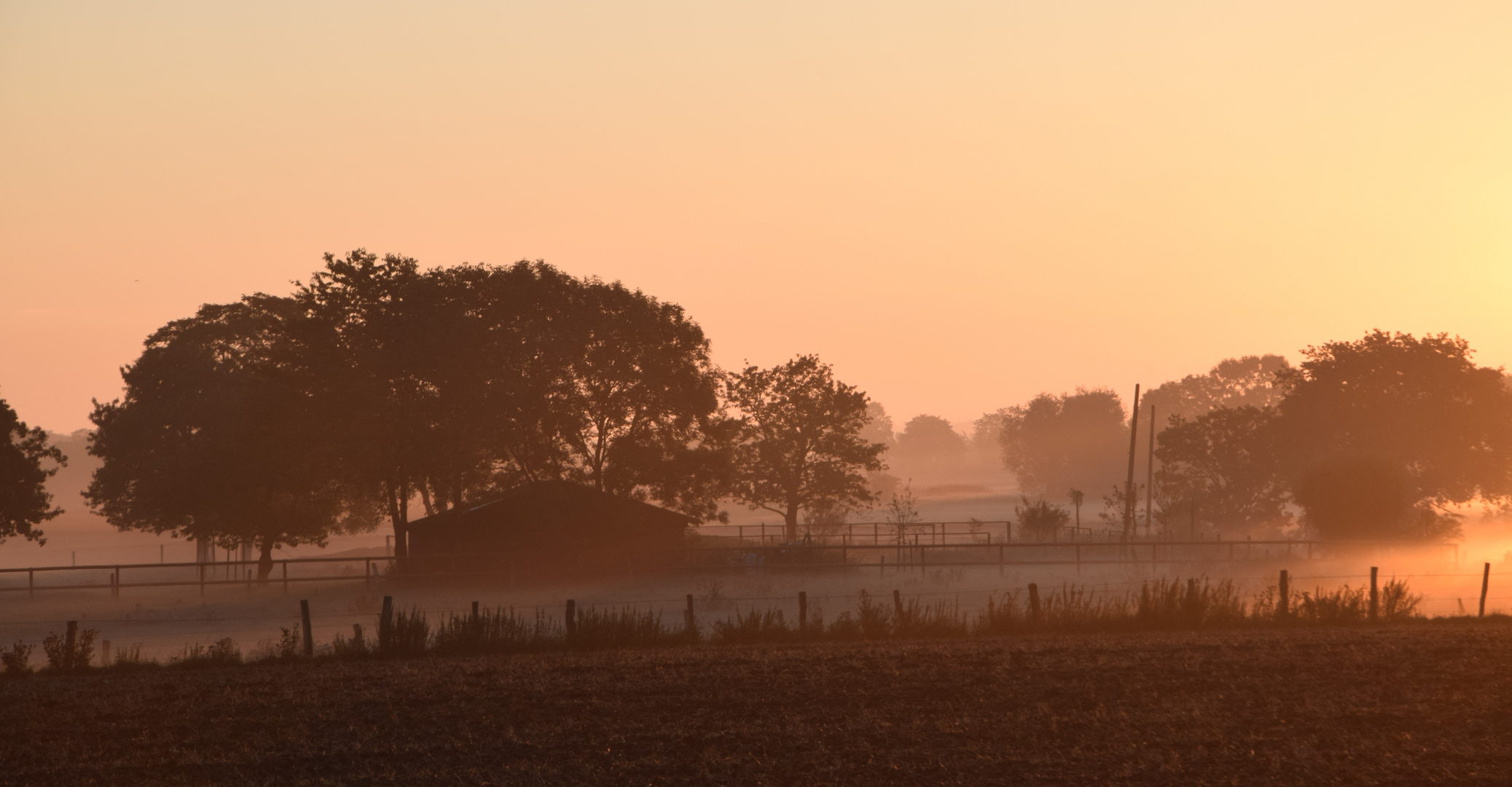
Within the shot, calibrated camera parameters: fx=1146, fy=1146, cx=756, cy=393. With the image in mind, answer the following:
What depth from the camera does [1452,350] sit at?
64.1 metres

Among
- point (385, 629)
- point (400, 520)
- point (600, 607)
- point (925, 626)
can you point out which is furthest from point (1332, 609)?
point (400, 520)

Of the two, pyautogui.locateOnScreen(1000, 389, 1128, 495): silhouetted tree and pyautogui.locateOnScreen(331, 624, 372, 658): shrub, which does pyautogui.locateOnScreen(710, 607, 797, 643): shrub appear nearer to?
pyautogui.locateOnScreen(331, 624, 372, 658): shrub

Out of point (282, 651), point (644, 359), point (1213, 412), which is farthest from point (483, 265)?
point (1213, 412)

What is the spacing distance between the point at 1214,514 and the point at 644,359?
37977 mm

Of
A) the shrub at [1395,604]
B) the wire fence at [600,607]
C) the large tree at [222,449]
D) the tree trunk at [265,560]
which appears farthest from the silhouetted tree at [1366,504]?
the tree trunk at [265,560]

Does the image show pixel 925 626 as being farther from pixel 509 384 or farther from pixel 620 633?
pixel 509 384

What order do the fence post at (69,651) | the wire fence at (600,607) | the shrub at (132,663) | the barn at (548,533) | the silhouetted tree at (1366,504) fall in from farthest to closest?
the silhouetted tree at (1366,504) < the barn at (548,533) < the wire fence at (600,607) < the shrub at (132,663) < the fence post at (69,651)

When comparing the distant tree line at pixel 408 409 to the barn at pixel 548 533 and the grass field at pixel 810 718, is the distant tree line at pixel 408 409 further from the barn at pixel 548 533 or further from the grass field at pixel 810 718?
the grass field at pixel 810 718

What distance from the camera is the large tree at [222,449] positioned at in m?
47.3

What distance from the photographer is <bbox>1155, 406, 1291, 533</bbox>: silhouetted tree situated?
6769 cm

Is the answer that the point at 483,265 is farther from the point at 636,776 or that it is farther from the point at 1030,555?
the point at 636,776

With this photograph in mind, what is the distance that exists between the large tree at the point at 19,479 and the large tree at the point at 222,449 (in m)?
5.78

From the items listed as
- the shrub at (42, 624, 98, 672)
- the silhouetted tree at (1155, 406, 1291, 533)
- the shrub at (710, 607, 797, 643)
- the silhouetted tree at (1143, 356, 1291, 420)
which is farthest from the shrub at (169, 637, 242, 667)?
the silhouetted tree at (1143, 356, 1291, 420)

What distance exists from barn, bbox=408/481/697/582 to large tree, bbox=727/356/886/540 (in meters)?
14.4
